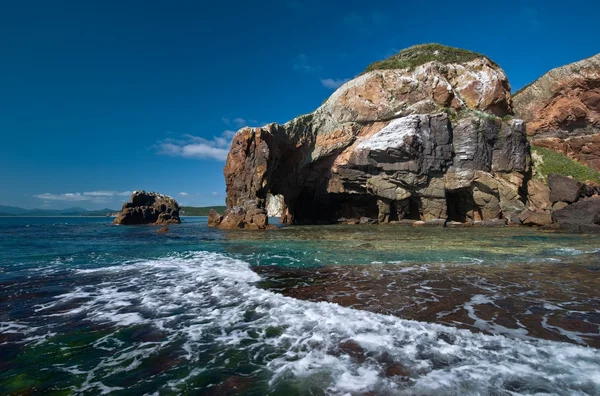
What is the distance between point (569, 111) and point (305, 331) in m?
55.9

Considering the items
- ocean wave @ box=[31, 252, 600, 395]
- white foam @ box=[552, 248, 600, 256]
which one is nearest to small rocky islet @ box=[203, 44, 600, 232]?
white foam @ box=[552, 248, 600, 256]

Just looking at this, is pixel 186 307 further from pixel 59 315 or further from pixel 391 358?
pixel 391 358

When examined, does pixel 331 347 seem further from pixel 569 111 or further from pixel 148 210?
pixel 148 210

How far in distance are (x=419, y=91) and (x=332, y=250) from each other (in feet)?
100

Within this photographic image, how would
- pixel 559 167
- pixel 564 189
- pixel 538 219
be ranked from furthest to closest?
pixel 559 167 → pixel 564 189 → pixel 538 219

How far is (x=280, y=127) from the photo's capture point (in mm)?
41531

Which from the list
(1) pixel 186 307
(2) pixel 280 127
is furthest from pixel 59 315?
(2) pixel 280 127

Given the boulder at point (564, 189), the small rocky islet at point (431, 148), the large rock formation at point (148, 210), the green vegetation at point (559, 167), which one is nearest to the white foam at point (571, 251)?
the small rocky islet at point (431, 148)

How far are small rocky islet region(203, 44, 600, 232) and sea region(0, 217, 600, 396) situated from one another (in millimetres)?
24823

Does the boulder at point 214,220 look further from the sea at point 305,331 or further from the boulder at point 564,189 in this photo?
the boulder at point 564,189

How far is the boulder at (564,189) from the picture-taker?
32.0m

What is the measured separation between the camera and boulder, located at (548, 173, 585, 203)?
32000 mm

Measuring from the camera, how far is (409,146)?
1448 inches

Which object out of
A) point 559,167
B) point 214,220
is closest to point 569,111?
point 559,167
